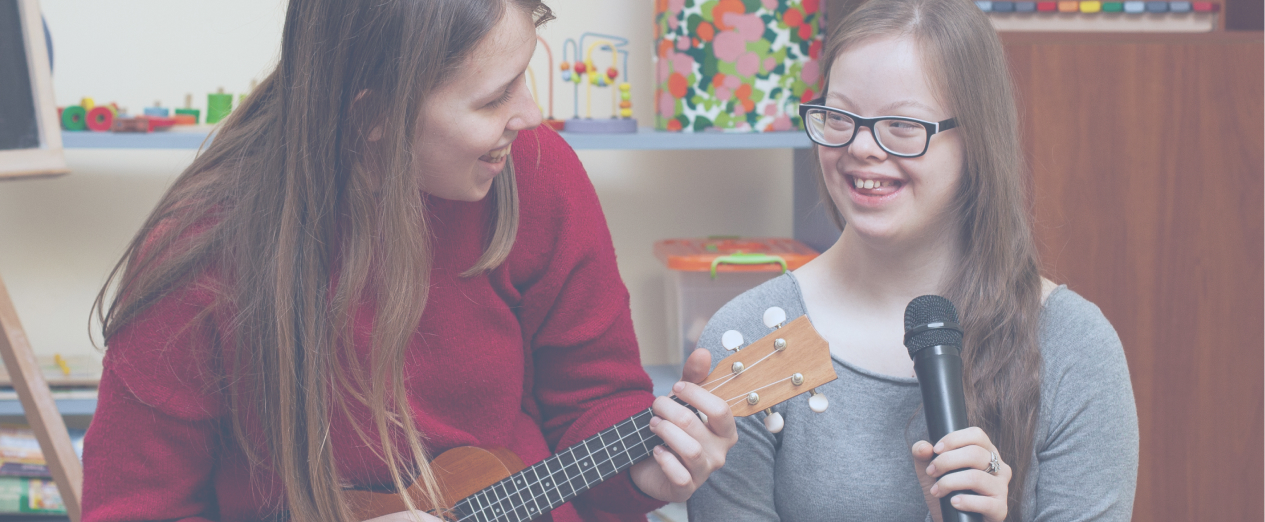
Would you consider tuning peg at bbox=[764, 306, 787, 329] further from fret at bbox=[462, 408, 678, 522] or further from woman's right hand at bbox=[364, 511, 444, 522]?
woman's right hand at bbox=[364, 511, 444, 522]

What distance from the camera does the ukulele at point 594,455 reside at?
88 centimetres

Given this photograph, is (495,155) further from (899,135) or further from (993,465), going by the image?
(993,465)

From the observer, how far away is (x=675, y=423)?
2.89 feet

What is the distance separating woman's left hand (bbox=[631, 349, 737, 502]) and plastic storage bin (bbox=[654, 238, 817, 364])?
72 centimetres

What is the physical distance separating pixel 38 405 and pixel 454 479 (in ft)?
2.73

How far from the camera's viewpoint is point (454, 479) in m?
0.98

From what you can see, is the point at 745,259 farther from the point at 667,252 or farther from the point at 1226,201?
the point at 1226,201

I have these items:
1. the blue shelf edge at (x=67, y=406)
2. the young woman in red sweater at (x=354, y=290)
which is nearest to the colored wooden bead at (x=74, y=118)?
the blue shelf edge at (x=67, y=406)

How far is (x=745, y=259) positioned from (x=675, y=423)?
2.64 feet

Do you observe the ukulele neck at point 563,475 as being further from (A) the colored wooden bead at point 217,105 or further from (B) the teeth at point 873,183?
(A) the colored wooden bead at point 217,105

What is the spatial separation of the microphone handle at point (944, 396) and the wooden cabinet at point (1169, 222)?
0.80 m

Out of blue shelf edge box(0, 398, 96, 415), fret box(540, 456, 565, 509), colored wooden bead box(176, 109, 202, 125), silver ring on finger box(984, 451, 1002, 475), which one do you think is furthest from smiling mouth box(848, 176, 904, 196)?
blue shelf edge box(0, 398, 96, 415)

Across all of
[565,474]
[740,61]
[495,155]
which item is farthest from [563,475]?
[740,61]

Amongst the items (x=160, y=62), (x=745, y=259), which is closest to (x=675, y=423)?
(x=745, y=259)
